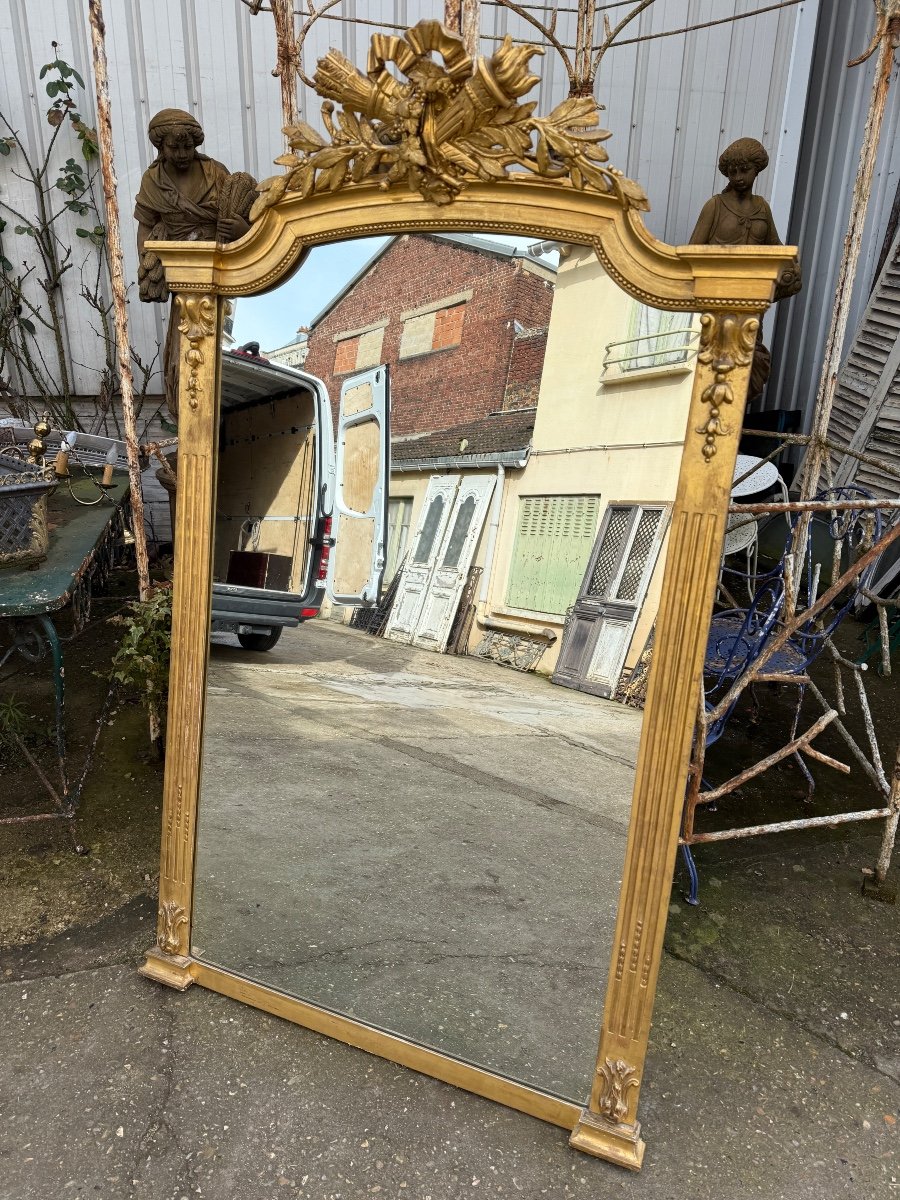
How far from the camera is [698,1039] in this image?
2150 millimetres

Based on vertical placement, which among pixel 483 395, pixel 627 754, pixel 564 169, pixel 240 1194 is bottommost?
pixel 240 1194

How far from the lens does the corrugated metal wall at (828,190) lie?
4.40 meters

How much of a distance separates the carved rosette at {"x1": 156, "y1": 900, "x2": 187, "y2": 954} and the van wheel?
0.85 meters

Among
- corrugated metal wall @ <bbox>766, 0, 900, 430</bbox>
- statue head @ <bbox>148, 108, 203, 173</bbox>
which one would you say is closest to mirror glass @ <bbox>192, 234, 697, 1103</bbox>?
statue head @ <bbox>148, 108, 203, 173</bbox>

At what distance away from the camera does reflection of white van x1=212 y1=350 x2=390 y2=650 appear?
182 centimetres

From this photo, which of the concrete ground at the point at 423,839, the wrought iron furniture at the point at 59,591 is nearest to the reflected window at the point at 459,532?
the concrete ground at the point at 423,839

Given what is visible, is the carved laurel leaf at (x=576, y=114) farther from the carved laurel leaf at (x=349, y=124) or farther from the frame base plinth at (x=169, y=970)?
the frame base plinth at (x=169, y=970)

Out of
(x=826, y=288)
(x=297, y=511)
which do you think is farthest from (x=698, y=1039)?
(x=826, y=288)

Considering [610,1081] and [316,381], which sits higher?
[316,381]

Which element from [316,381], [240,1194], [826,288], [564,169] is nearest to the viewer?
[564,169]

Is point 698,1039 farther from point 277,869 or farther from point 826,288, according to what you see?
point 826,288

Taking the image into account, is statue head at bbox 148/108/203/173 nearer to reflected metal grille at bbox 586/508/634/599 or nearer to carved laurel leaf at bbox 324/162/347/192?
carved laurel leaf at bbox 324/162/347/192

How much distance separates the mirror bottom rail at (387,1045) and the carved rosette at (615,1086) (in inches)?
3.3

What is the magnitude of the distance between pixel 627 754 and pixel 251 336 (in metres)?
1.40
